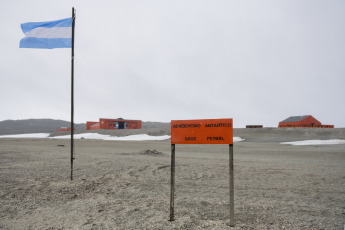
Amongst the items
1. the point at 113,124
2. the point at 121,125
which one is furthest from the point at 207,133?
the point at 121,125

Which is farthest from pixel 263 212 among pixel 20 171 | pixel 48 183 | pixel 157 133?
pixel 157 133

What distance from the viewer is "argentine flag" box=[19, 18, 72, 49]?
336 inches

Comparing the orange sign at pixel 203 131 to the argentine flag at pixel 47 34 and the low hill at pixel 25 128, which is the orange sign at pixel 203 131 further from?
the low hill at pixel 25 128

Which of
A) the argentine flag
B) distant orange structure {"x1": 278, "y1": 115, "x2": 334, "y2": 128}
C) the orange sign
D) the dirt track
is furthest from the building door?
the orange sign

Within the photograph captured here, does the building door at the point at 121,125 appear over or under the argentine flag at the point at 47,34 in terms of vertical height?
under

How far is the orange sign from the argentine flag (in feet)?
19.8

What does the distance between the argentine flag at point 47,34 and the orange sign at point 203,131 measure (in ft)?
19.8

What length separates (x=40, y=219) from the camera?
4.92m

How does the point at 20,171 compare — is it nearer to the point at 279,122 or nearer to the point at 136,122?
the point at 279,122

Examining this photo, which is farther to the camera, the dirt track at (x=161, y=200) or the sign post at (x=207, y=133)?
the dirt track at (x=161, y=200)

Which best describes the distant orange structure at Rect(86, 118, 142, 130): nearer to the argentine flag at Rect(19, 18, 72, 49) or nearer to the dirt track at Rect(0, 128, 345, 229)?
the dirt track at Rect(0, 128, 345, 229)

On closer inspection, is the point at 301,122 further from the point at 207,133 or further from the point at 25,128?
the point at 25,128

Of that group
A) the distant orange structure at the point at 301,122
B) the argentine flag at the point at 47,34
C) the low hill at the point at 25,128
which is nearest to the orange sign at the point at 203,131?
the argentine flag at the point at 47,34

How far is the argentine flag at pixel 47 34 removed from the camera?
8539mm
